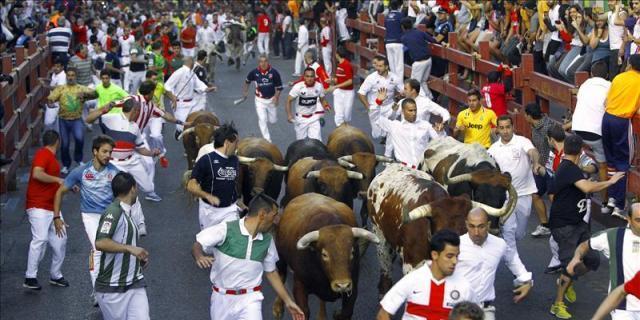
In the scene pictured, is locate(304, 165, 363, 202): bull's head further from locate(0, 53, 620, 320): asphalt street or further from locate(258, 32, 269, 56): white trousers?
locate(258, 32, 269, 56): white trousers

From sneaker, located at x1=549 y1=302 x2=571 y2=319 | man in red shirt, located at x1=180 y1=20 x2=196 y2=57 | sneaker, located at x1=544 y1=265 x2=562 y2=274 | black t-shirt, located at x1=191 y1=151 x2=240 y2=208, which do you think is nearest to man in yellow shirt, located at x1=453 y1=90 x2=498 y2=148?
sneaker, located at x1=544 y1=265 x2=562 y2=274

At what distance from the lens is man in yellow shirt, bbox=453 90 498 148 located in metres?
14.5

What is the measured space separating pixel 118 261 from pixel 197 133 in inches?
295

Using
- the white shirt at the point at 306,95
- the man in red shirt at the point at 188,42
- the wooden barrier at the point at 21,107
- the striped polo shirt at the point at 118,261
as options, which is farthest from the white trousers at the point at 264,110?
the man in red shirt at the point at 188,42

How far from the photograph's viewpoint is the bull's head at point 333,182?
12555 mm

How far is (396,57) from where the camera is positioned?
23.1m

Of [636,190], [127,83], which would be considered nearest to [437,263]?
[636,190]

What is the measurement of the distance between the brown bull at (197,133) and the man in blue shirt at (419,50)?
5.78 m

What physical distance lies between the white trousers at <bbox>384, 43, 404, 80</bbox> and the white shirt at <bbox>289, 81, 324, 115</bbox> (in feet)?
19.0

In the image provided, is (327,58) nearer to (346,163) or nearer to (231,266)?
(346,163)

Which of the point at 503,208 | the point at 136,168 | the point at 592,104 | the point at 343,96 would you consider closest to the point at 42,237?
the point at 136,168

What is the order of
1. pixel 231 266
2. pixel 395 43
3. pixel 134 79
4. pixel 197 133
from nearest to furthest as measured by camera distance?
pixel 231 266 → pixel 197 133 → pixel 395 43 → pixel 134 79

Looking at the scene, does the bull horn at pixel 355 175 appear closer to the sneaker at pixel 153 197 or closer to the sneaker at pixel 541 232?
the sneaker at pixel 541 232

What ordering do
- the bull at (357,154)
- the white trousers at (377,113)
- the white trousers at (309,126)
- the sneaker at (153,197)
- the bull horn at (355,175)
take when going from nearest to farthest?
the bull horn at (355,175)
the bull at (357,154)
the sneaker at (153,197)
the white trousers at (309,126)
the white trousers at (377,113)
